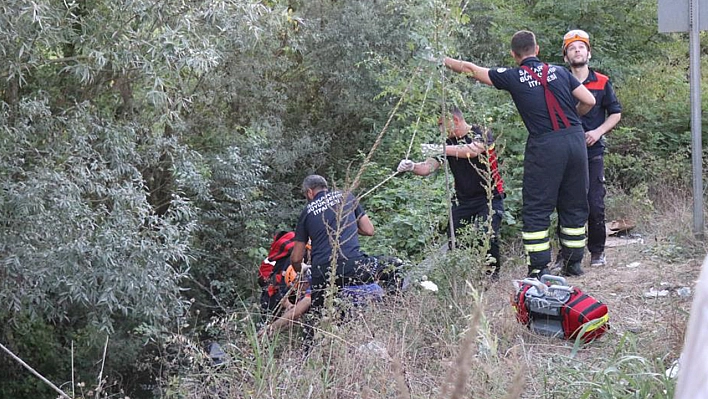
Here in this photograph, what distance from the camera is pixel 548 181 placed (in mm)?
6512

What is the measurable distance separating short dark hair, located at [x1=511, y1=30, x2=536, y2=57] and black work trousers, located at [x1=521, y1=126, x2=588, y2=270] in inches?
24.2

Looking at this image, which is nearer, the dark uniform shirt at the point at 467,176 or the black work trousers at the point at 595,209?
the dark uniform shirt at the point at 467,176

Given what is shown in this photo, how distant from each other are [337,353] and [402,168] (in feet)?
7.74

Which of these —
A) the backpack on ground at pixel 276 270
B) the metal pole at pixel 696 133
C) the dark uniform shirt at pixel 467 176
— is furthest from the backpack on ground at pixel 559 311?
the metal pole at pixel 696 133

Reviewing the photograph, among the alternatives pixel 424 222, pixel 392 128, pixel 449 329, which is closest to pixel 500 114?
pixel 392 128

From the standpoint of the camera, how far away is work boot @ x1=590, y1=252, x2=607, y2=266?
732cm

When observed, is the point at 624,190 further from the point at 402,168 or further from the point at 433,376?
the point at 433,376

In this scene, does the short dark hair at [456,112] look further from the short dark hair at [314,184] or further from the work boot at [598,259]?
the work boot at [598,259]

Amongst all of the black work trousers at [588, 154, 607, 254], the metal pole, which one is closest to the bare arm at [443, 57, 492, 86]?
the black work trousers at [588, 154, 607, 254]

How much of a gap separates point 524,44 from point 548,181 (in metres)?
1.01

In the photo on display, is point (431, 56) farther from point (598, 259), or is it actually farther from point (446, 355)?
point (598, 259)

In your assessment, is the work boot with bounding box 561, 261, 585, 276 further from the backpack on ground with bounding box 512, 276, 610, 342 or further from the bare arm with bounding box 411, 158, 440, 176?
the backpack on ground with bounding box 512, 276, 610, 342

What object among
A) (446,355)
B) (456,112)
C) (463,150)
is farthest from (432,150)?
(446,355)

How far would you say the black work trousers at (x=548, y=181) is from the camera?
6461 millimetres
